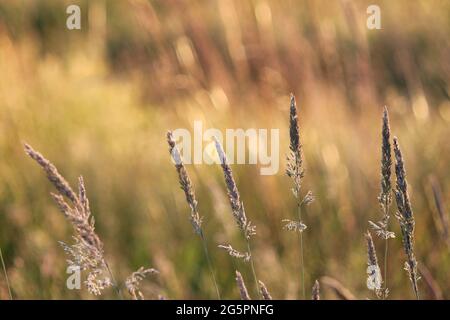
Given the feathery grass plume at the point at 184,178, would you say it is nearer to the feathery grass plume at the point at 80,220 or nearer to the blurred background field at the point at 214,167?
the feathery grass plume at the point at 80,220

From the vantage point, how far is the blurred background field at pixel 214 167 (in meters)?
2.20

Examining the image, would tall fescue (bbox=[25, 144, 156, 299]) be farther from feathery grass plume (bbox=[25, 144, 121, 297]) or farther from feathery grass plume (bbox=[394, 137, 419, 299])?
feathery grass plume (bbox=[394, 137, 419, 299])

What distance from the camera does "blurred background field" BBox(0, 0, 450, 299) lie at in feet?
7.21

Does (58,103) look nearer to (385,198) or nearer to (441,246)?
(441,246)

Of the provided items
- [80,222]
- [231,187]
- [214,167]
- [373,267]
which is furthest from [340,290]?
[214,167]

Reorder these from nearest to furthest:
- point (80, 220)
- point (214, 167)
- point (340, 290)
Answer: point (80, 220) → point (340, 290) → point (214, 167)

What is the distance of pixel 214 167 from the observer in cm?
321

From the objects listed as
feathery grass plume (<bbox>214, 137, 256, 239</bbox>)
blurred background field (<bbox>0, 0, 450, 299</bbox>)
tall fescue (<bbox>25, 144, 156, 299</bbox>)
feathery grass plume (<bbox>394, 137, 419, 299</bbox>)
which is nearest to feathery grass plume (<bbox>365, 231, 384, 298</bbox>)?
feathery grass plume (<bbox>394, 137, 419, 299</bbox>)

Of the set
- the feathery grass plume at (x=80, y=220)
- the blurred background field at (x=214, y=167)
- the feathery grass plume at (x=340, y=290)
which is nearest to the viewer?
the feathery grass plume at (x=80, y=220)

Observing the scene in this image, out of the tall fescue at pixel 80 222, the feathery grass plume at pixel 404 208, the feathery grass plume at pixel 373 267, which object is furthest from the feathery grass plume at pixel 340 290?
the tall fescue at pixel 80 222

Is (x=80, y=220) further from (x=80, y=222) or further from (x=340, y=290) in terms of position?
(x=340, y=290)

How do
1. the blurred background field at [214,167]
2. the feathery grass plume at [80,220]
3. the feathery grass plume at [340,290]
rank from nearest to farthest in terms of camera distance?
1. the feathery grass plume at [80,220]
2. the feathery grass plume at [340,290]
3. the blurred background field at [214,167]
